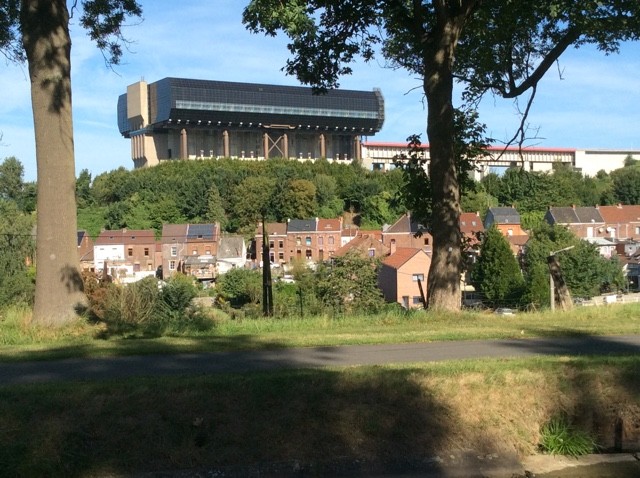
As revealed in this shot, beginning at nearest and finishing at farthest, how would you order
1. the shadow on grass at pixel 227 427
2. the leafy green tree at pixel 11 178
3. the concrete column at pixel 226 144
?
the shadow on grass at pixel 227 427 < the leafy green tree at pixel 11 178 < the concrete column at pixel 226 144

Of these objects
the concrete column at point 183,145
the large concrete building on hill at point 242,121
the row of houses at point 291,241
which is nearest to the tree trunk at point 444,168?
the row of houses at point 291,241

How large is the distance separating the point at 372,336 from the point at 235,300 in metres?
52.2

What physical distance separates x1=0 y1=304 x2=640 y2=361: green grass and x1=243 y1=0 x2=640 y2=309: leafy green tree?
1634 millimetres

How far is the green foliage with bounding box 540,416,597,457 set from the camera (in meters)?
7.63

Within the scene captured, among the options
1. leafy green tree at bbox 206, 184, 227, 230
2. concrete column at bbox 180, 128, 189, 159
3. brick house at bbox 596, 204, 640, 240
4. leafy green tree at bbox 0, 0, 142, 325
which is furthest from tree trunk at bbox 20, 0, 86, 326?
concrete column at bbox 180, 128, 189, 159

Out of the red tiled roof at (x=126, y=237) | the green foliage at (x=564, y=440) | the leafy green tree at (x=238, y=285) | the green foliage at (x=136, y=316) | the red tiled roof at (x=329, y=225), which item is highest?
the red tiled roof at (x=329, y=225)

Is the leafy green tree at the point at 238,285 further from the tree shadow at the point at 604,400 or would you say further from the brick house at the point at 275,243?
the tree shadow at the point at 604,400

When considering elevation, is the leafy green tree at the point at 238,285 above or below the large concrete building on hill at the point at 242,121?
below

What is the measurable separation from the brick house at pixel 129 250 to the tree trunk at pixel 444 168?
77665 mm

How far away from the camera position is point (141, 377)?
8211mm

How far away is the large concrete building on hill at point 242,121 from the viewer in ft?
478

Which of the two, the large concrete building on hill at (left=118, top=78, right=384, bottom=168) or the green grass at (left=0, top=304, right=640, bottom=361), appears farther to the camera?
the large concrete building on hill at (left=118, top=78, right=384, bottom=168)

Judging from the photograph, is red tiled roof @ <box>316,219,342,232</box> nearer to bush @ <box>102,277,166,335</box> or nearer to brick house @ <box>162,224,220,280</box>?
brick house @ <box>162,224,220,280</box>

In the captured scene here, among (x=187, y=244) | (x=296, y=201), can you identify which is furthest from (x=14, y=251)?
(x=296, y=201)
